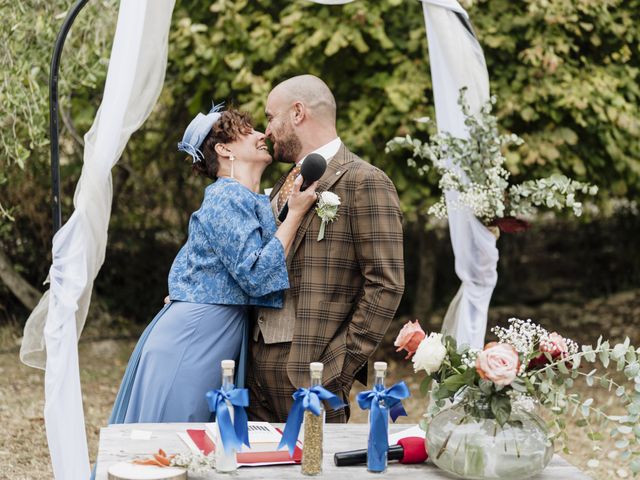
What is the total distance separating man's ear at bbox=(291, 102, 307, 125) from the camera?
3268 mm

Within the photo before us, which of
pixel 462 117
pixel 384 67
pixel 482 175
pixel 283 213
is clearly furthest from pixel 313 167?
pixel 384 67

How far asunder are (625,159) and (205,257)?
159 inches

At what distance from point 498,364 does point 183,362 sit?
4.36 feet

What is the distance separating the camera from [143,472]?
88.8 inches

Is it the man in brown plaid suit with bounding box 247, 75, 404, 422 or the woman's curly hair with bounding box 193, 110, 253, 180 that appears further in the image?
the woman's curly hair with bounding box 193, 110, 253, 180

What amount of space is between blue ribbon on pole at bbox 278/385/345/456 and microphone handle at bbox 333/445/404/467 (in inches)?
6.9

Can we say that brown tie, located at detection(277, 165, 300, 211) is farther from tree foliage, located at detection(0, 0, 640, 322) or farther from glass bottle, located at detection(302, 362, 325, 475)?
tree foliage, located at detection(0, 0, 640, 322)

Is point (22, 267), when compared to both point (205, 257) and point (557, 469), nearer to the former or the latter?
point (205, 257)

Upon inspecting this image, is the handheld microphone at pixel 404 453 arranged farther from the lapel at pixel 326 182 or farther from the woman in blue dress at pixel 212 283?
the lapel at pixel 326 182

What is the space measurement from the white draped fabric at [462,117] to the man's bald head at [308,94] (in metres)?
1.11

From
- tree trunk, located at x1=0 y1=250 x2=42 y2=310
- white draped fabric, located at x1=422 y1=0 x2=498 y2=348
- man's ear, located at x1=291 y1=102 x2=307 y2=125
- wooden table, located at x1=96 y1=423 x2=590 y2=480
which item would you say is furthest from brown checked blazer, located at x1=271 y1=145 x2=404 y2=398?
tree trunk, located at x1=0 y1=250 x2=42 y2=310

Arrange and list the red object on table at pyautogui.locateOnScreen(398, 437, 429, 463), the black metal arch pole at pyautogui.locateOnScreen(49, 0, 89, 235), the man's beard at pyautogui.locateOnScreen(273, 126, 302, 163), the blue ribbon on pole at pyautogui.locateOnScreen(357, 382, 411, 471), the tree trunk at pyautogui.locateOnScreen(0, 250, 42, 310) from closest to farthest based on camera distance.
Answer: the blue ribbon on pole at pyautogui.locateOnScreen(357, 382, 411, 471), the red object on table at pyautogui.locateOnScreen(398, 437, 429, 463), the man's beard at pyautogui.locateOnScreen(273, 126, 302, 163), the black metal arch pole at pyautogui.locateOnScreen(49, 0, 89, 235), the tree trunk at pyautogui.locateOnScreen(0, 250, 42, 310)

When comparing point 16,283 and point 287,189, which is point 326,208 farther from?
point 16,283

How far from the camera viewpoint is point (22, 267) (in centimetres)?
762
